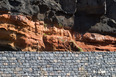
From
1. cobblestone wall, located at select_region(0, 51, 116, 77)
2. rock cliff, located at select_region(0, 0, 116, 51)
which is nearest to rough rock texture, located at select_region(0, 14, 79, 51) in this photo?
rock cliff, located at select_region(0, 0, 116, 51)

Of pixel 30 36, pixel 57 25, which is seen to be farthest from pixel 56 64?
pixel 57 25

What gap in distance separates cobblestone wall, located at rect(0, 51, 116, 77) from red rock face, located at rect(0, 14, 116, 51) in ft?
5.20

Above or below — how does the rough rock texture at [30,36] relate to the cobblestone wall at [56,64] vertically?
above

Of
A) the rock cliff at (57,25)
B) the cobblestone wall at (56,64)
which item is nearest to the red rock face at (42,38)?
the rock cliff at (57,25)

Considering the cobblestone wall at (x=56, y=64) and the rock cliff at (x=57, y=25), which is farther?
the rock cliff at (x=57, y=25)

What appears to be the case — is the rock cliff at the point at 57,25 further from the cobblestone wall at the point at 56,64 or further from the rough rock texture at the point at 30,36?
the cobblestone wall at the point at 56,64

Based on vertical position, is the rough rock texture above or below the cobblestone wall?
above

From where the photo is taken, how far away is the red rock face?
7848 millimetres

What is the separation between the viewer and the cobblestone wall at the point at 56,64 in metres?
6.21

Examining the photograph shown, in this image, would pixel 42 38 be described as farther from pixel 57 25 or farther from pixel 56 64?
pixel 56 64

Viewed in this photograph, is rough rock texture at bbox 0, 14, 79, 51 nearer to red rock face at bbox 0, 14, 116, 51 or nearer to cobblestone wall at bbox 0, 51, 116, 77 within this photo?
red rock face at bbox 0, 14, 116, 51

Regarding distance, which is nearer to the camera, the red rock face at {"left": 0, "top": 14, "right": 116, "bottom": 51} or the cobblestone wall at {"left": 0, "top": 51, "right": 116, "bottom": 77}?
the cobblestone wall at {"left": 0, "top": 51, "right": 116, "bottom": 77}

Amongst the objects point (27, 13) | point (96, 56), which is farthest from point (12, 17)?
point (96, 56)

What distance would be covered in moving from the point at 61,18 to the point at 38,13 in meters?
1.14
